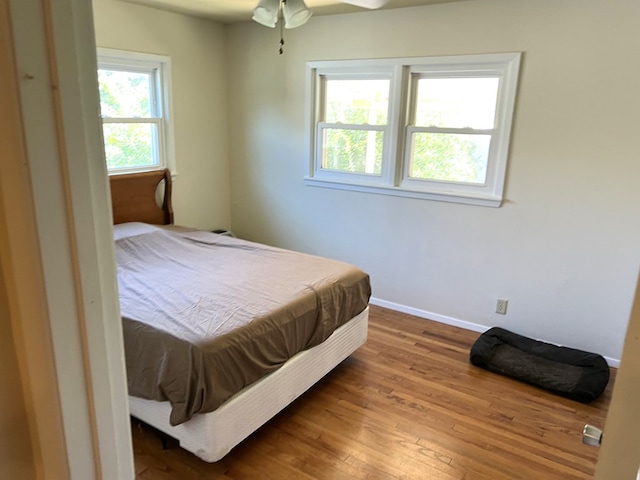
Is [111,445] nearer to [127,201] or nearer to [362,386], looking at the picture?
[362,386]

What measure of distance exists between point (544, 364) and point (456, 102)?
196 centimetres

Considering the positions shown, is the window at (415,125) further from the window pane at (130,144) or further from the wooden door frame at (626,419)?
the wooden door frame at (626,419)

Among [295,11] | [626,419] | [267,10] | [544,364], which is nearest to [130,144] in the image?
[267,10]

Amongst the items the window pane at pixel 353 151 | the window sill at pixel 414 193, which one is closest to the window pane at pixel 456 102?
the window pane at pixel 353 151

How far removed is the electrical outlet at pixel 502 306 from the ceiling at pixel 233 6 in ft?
7.15

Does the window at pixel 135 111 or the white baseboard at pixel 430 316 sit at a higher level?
the window at pixel 135 111

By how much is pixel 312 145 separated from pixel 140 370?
2.61m

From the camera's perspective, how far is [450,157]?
3.55 m

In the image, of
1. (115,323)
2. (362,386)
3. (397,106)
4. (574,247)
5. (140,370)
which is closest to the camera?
(115,323)

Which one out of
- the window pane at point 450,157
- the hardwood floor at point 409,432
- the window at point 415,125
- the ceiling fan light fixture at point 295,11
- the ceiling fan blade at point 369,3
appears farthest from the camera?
the window pane at point 450,157

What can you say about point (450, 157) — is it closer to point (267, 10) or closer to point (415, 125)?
point (415, 125)

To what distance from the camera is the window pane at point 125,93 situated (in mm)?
3623

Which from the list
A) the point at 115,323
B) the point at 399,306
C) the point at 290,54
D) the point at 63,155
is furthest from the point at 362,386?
the point at 290,54

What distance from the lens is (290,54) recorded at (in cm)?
405
